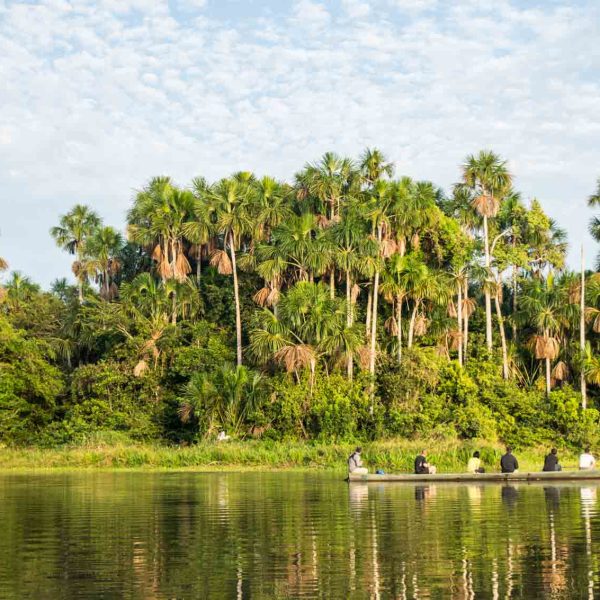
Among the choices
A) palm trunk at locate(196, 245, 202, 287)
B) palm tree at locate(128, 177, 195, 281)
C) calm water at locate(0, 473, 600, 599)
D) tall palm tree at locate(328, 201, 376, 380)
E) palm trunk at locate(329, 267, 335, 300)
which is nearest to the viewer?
calm water at locate(0, 473, 600, 599)

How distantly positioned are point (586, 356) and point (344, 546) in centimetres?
4274

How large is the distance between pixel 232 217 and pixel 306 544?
4268 cm

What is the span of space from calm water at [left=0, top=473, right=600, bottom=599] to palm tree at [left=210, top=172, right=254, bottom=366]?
99.3 feet

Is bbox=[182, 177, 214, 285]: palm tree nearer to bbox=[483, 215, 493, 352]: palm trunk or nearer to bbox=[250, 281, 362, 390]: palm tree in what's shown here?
bbox=[250, 281, 362, 390]: palm tree

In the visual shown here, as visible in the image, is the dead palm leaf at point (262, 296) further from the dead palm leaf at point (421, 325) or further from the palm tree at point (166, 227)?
the dead palm leaf at point (421, 325)

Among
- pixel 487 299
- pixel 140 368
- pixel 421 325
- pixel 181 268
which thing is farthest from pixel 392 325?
pixel 140 368

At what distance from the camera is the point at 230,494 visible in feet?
96.4

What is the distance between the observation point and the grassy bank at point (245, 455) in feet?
144

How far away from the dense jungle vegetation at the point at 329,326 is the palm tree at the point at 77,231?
18.6 ft

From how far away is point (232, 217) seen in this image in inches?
2302

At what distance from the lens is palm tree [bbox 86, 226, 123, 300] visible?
68.9 meters

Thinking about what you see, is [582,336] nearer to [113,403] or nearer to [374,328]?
[374,328]

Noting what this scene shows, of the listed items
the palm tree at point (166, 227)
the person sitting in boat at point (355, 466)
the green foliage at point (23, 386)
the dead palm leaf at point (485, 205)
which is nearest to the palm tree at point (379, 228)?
the dead palm leaf at point (485, 205)

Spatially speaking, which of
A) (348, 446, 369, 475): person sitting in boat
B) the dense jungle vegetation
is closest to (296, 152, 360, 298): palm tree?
the dense jungle vegetation
